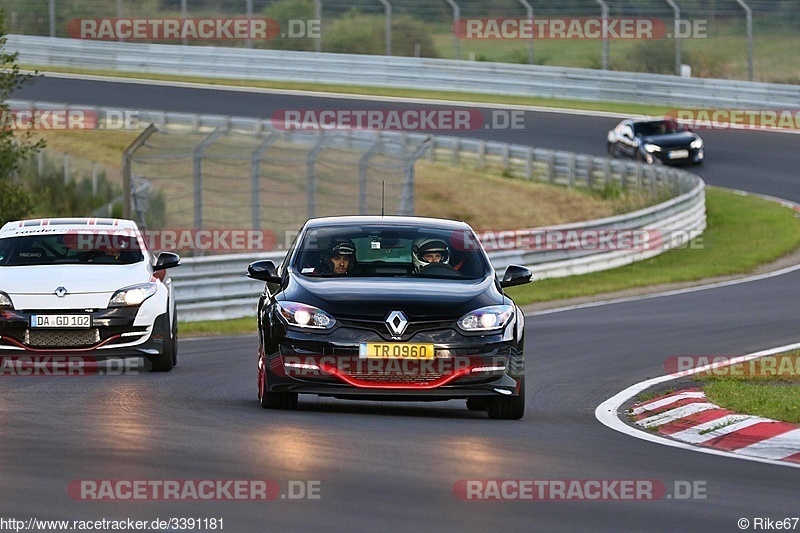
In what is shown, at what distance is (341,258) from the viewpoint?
36.3 ft

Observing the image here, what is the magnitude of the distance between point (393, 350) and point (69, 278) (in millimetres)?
4264

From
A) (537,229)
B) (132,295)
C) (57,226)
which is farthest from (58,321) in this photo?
(537,229)

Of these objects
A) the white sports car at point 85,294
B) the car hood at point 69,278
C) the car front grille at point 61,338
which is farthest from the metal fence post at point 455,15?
the car front grille at point 61,338

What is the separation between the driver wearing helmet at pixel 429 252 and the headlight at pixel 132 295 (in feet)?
10.6

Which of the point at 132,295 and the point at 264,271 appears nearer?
the point at 264,271

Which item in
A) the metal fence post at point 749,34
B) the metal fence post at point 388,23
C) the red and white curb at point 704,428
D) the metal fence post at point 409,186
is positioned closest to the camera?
the red and white curb at point 704,428

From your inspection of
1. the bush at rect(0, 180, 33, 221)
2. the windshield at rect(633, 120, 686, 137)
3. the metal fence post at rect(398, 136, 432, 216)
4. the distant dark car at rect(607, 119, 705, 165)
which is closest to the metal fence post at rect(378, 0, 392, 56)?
the distant dark car at rect(607, 119, 705, 165)

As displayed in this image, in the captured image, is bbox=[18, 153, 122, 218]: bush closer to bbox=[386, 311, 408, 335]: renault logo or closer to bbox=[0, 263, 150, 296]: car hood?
bbox=[0, 263, 150, 296]: car hood

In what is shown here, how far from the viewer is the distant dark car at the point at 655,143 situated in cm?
3912

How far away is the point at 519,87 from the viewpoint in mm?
46125

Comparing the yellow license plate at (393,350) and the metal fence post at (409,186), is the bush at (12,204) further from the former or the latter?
the yellow license plate at (393,350)

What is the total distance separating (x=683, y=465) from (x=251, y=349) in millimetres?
8274

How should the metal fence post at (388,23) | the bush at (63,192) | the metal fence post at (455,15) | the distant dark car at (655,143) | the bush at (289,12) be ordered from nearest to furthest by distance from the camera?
1. the bush at (63,192)
2. the distant dark car at (655,143)
3. the metal fence post at (455,15)
4. the metal fence post at (388,23)
5. the bush at (289,12)

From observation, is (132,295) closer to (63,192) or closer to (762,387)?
(762,387)
